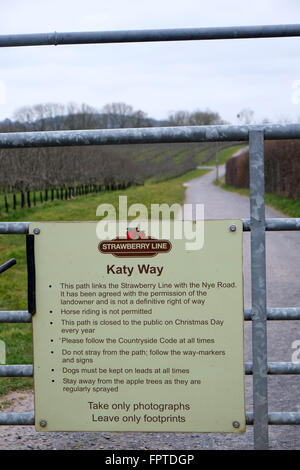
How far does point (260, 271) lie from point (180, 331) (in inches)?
15.1

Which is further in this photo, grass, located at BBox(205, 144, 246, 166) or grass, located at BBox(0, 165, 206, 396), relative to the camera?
grass, located at BBox(205, 144, 246, 166)

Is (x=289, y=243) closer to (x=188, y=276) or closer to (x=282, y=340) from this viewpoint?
(x=282, y=340)

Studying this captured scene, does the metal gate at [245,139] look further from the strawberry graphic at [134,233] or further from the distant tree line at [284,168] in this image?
the distant tree line at [284,168]

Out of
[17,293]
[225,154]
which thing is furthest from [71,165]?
[225,154]

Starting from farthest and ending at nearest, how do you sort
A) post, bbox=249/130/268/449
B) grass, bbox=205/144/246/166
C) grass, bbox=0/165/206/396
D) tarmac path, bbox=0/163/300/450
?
grass, bbox=205/144/246/166 → grass, bbox=0/165/206/396 → tarmac path, bbox=0/163/300/450 → post, bbox=249/130/268/449

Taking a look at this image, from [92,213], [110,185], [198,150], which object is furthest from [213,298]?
[198,150]

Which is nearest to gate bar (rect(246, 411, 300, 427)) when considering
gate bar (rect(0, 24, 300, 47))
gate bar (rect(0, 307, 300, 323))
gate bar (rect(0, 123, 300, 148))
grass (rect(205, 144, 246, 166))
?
gate bar (rect(0, 307, 300, 323))

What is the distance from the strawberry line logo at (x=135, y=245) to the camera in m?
2.51

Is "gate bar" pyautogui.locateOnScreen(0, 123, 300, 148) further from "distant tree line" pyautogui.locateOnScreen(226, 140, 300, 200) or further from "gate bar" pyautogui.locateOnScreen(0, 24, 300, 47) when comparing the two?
"distant tree line" pyautogui.locateOnScreen(226, 140, 300, 200)

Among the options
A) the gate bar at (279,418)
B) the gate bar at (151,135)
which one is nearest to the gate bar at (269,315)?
the gate bar at (279,418)

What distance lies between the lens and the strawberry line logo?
98.8 inches

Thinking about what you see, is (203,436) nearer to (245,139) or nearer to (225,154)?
(245,139)

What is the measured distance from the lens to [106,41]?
8.89 feet

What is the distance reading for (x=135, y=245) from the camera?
2.51m
